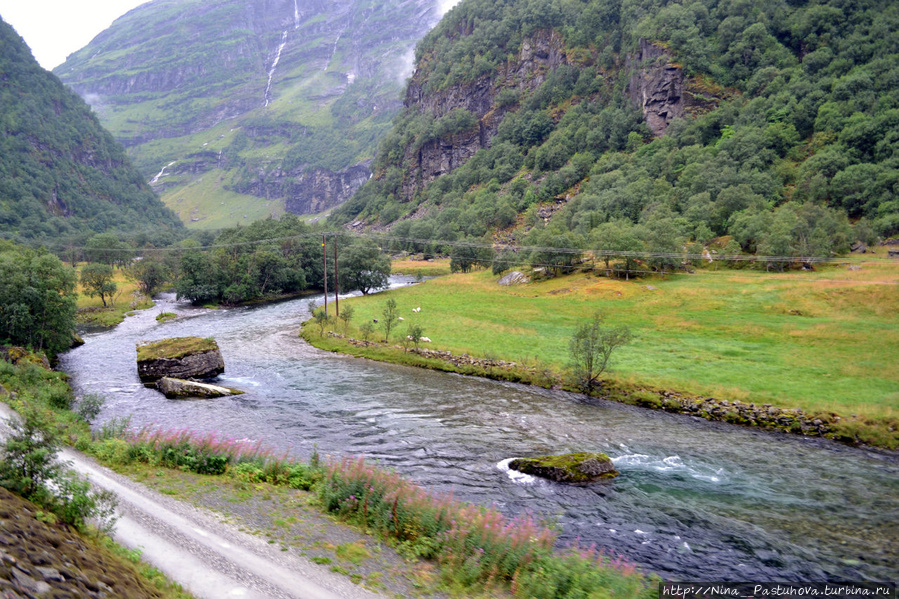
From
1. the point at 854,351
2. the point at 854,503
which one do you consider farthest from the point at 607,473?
the point at 854,351

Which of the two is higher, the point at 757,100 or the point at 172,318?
the point at 757,100

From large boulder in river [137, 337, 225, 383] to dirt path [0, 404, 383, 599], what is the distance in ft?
92.8

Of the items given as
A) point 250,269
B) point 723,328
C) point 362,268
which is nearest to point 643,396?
point 723,328

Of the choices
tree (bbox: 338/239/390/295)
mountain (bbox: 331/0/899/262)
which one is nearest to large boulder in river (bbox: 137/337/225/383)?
tree (bbox: 338/239/390/295)

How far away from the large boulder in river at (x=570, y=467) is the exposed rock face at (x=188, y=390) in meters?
24.3

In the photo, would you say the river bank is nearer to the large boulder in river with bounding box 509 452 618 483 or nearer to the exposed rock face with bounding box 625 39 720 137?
the large boulder in river with bounding box 509 452 618 483

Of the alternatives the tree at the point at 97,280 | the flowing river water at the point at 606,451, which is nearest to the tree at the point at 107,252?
the tree at the point at 97,280

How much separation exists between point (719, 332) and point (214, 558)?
165ft

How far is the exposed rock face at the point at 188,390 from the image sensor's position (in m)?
36.1

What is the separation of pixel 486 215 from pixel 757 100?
86.6 m

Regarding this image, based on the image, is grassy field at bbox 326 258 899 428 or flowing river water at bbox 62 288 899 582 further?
grassy field at bbox 326 258 899 428

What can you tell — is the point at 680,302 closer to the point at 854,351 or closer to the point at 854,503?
the point at 854,351

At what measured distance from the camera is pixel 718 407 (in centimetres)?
3228

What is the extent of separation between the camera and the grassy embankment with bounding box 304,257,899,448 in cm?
Answer: 3350
